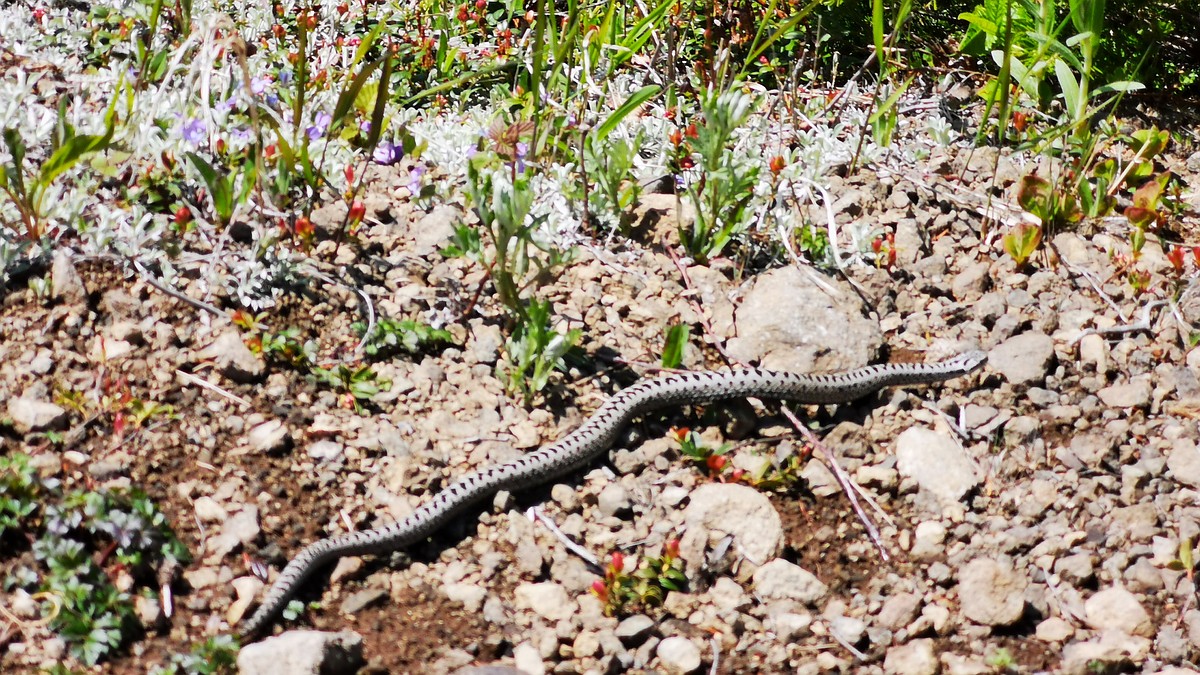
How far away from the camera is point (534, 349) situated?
5.99 m

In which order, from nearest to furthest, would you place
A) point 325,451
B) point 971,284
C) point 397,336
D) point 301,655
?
1. point 301,655
2. point 325,451
3. point 397,336
4. point 971,284

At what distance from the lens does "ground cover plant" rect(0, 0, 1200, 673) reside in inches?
204

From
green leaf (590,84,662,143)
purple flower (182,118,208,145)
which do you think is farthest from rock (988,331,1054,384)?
purple flower (182,118,208,145)

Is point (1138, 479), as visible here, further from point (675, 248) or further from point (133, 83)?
point (133, 83)

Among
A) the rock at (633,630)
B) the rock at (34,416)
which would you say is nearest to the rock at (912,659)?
the rock at (633,630)

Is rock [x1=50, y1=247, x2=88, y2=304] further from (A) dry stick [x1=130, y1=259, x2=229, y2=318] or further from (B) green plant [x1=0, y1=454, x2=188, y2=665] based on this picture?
(B) green plant [x1=0, y1=454, x2=188, y2=665]

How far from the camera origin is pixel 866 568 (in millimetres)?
5609

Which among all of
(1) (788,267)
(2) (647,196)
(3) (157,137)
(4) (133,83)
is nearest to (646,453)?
(1) (788,267)

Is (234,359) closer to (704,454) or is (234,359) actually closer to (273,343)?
(273,343)

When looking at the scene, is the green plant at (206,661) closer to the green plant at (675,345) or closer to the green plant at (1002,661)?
the green plant at (675,345)

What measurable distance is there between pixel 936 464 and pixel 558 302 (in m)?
2.19

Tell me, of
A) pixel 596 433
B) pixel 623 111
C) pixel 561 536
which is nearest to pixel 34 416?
pixel 561 536

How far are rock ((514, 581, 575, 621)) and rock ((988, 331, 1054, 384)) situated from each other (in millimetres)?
2863

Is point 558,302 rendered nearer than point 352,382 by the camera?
No
